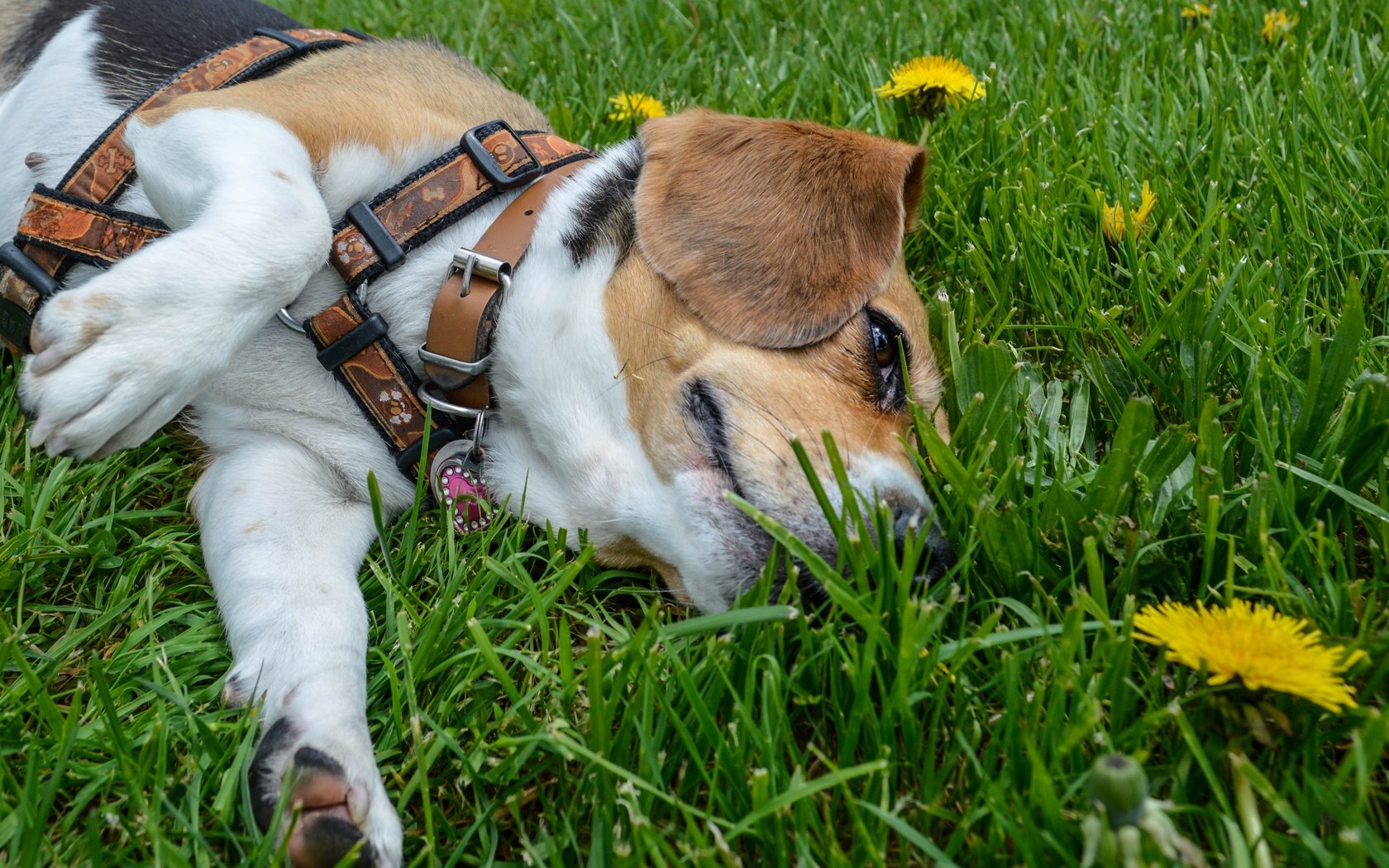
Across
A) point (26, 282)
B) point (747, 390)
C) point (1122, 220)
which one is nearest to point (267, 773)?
point (747, 390)

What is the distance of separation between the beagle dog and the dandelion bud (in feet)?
2.11

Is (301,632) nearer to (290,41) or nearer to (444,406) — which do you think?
(444,406)

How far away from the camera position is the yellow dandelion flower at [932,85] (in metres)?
3.62

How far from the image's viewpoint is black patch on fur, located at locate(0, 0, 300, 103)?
3.15 metres

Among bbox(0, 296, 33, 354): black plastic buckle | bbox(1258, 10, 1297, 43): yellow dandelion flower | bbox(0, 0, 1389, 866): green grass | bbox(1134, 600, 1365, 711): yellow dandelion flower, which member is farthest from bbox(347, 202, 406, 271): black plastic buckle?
bbox(1258, 10, 1297, 43): yellow dandelion flower

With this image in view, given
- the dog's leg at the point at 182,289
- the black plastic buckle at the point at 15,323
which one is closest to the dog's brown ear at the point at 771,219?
the dog's leg at the point at 182,289

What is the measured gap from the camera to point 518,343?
8.37 ft

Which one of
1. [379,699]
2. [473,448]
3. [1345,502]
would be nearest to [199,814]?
[379,699]

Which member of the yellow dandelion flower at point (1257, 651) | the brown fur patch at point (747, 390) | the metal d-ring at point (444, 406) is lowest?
the metal d-ring at point (444, 406)

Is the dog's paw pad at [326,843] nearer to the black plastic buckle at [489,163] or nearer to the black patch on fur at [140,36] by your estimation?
the black plastic buckle at [489,163]

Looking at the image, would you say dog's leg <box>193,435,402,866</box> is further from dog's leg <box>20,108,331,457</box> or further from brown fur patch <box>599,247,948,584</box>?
brown fur patch <box>599,247,948,584</box>

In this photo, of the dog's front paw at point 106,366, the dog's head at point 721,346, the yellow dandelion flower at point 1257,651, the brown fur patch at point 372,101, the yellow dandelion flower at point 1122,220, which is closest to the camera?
the yellow dandelion flower at point 1257,651

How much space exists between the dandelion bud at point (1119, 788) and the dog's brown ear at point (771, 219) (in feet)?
4.38

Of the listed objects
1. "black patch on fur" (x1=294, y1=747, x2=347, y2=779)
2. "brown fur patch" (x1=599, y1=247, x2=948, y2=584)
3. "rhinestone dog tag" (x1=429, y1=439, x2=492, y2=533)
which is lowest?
"rhinestone dog tag" (x1=429, y1=439, x2=492, y2=533)
